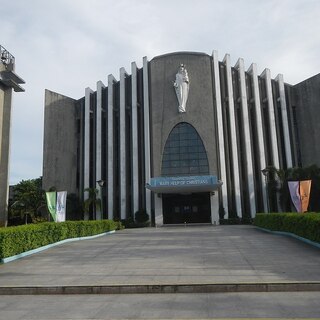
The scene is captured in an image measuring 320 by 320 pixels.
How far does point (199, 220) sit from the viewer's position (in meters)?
43.6

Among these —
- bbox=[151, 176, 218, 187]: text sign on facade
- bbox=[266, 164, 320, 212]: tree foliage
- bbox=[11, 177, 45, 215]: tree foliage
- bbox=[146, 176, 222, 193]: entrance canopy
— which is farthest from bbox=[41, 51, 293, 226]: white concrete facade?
bbox=[11, 177, 45, 215]: tree foliage

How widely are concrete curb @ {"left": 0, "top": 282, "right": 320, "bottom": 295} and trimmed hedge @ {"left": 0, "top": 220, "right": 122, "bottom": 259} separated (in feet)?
14.9

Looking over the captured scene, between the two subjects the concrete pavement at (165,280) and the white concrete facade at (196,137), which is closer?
the concrete pavement at (165,280)

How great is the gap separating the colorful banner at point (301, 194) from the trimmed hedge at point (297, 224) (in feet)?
4.45

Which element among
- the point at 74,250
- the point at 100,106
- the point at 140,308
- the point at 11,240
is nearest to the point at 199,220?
the point at 100,106

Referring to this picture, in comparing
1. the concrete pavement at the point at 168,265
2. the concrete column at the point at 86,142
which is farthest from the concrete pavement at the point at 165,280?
the concrete column at the point at 86,142

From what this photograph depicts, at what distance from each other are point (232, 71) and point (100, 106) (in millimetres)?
17637

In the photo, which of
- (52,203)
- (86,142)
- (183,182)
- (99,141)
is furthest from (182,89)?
(52,203)

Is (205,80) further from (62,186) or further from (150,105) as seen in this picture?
(62,186)

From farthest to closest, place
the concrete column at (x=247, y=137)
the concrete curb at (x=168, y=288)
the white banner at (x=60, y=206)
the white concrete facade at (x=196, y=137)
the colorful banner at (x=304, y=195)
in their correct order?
the white concrete facade at (x=196, y=137) < the concrete column at (x=247, y=137) < the white banner at (x=60, y=206) < the colorful banner at (x=304, y=195) < the concrete curb at (x=168, y=288)

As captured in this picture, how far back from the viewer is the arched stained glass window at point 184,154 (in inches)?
1677

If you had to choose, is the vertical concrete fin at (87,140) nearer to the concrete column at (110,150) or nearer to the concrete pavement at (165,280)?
the concrete column at (110,150)

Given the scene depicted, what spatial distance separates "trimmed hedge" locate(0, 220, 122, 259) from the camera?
1314cm

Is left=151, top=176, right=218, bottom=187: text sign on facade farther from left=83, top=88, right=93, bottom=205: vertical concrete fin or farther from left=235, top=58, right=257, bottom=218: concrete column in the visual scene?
left=83, top=88, right=93, bottom=205: vertical concrete fin
